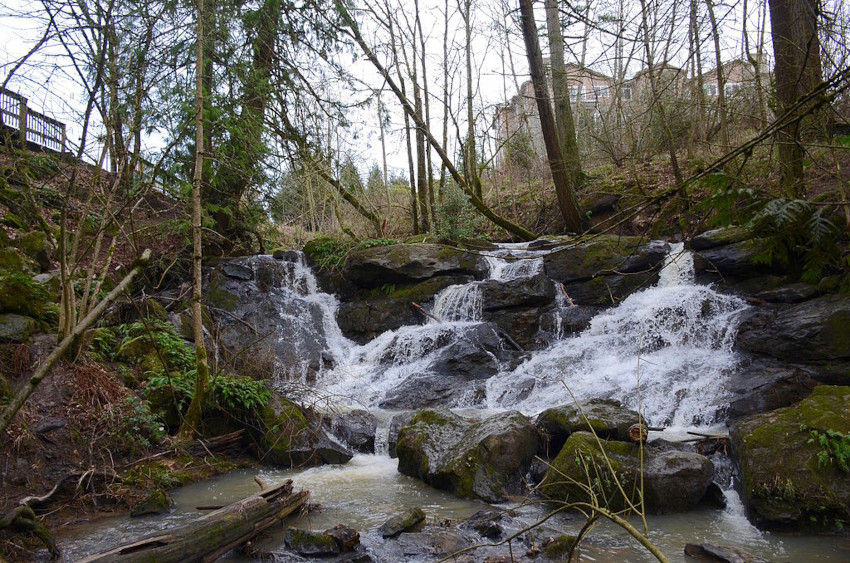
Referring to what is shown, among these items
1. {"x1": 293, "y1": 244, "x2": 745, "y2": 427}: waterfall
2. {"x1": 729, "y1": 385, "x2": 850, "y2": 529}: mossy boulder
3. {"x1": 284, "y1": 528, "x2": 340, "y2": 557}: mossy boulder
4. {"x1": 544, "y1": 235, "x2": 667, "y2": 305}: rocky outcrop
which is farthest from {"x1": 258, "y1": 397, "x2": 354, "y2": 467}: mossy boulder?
{"x1": 544, "y1": 235, "x2": 667, "y2": 305}: rocky outcrop

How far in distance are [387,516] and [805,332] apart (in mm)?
6433

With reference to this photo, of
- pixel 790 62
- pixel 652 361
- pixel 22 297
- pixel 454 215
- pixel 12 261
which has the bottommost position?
pixel 652 361

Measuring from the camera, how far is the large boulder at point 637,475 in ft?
16.5

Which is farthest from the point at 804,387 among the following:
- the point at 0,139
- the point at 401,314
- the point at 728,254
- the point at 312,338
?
the point at 0,139

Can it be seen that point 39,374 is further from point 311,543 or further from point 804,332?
point 804,332

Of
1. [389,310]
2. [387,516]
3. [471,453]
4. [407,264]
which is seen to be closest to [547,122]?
[407,264]

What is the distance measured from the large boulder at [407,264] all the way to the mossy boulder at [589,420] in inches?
268

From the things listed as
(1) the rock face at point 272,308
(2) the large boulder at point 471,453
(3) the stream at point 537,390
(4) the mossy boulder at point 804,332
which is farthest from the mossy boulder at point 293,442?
(4) the mossy boulder at point 804,332

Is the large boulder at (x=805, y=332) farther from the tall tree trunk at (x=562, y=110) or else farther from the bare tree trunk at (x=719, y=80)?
the tall tree trunk at (x=562, y=110)

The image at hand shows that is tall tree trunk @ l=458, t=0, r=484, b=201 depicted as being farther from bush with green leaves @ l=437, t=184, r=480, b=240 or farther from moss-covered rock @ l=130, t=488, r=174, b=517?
moss-covered rock @ l=130, t=488, r=174, b=517

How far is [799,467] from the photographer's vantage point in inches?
Answer: 185

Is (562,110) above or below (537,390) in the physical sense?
above

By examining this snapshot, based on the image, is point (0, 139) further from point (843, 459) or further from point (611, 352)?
point (843, 459)

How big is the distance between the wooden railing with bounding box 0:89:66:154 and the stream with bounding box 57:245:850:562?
4.39 meters
